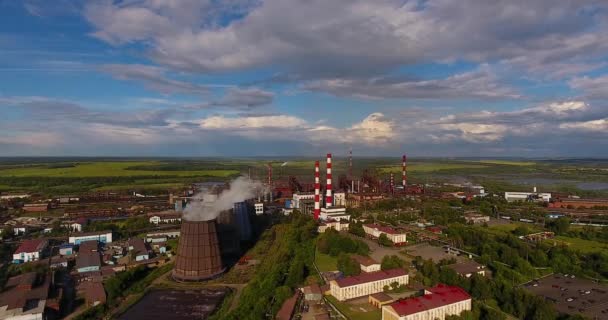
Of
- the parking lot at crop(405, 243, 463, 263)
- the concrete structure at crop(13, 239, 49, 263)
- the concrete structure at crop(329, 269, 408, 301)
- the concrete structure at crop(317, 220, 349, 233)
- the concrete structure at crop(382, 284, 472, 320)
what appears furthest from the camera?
the concrete structure at crop(317, 220, 349, 233)

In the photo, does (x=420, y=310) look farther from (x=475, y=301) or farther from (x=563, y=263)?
(x=563, y=263)

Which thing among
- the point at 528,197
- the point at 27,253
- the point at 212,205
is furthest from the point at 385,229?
the point at 528,197

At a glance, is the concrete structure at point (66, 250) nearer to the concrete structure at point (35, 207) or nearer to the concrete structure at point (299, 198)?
the concrete structure at point (35, 207)

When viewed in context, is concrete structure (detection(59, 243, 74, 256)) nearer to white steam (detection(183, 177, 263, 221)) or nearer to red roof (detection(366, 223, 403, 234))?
white steam (detection(183, 177, 263, 221))

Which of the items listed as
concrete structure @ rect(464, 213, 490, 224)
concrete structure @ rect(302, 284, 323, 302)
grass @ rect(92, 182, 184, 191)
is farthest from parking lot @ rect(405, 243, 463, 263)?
grass @ rect(92, 182, 184, 191)

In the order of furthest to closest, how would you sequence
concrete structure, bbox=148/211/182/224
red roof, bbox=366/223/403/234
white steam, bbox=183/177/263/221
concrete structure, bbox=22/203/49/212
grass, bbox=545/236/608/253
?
concrete structure, bbox=22/203/49/212 < concrete structure, bbox=148/211/182/224 < red roof, bbox=366/223/403/234 < grass, bbox=545/236/608/253 < white steam, bbox=183/177/263/221

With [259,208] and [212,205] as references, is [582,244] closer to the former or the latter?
[212,205]

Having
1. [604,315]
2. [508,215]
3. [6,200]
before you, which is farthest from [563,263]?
[6,200]
